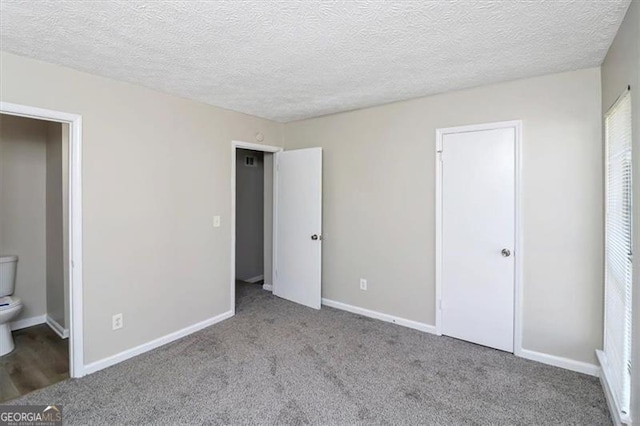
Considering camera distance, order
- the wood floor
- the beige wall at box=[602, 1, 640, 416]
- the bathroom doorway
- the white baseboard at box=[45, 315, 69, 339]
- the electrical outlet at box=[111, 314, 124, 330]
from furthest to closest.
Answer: the white baseboard at box=[45, 315, 69, 339]
the bathroom doorway
the electrical outlet at box=[111, 314, 124, 330]
the wood floor
the beige wall at box=[602, 1, 640, 416]

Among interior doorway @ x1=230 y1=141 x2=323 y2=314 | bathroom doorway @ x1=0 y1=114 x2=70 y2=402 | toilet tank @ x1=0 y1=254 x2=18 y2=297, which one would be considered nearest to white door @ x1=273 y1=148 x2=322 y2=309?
interior doorway @ x1=230 y1=141 x2=323 y2=314

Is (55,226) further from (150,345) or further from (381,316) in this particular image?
(381,316)

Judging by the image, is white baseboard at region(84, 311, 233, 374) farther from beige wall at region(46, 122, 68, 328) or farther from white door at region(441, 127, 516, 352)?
white door at region(441, 127, 516, 352)

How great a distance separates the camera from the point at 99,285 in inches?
102

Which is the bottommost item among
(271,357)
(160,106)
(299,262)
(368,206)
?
(271,357)

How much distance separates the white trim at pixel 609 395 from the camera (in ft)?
5.77

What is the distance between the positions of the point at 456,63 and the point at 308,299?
2.91 m

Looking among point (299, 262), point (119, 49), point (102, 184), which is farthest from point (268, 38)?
point (299, 262)

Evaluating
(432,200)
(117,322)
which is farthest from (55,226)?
(432,200)

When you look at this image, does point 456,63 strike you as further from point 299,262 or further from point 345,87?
point 299,262

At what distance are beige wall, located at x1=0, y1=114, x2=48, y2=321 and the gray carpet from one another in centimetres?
170

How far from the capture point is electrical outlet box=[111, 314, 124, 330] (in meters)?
2.69
